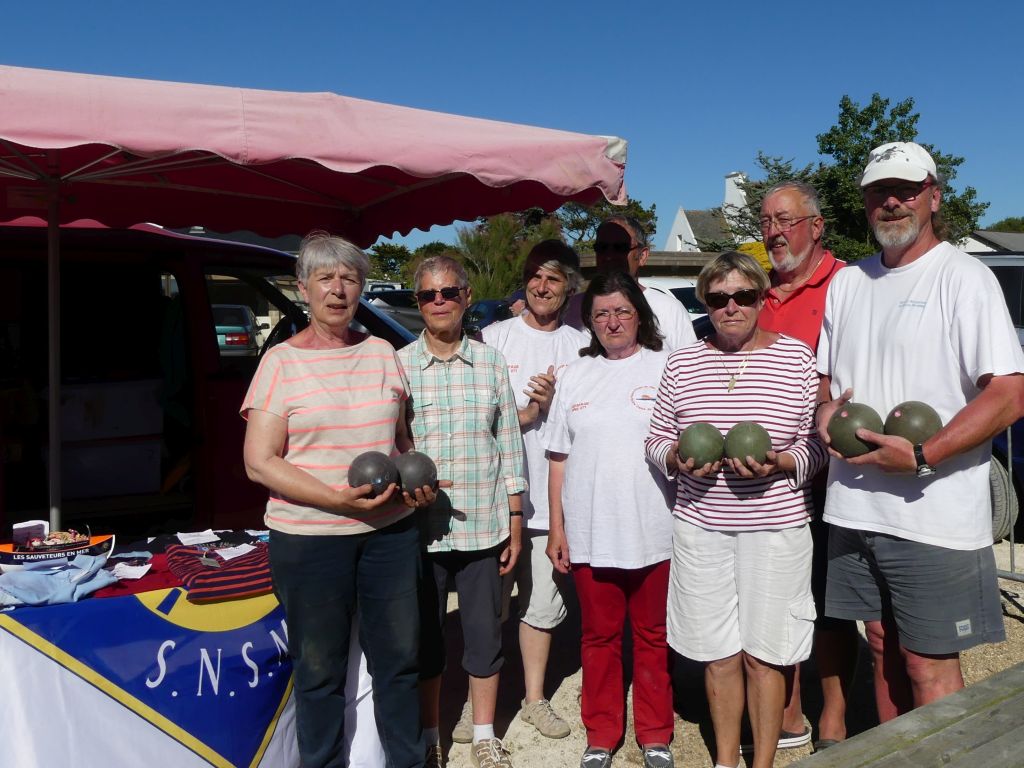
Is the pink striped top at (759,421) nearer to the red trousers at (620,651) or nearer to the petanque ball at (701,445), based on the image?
the petanque ball at (701,445)

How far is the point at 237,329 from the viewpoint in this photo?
568 cm

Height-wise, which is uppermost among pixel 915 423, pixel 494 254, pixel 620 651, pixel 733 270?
pixel 494 254

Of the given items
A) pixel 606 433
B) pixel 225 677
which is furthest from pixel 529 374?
pixel 225 677

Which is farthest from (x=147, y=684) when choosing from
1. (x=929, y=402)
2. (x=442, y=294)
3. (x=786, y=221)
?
(x=786, y=221)

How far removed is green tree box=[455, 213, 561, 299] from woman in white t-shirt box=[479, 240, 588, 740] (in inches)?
747

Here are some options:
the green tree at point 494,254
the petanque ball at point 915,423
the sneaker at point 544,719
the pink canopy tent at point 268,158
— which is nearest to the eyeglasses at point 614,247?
the pink canopy tent at point 268,158

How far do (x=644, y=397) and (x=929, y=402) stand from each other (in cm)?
96

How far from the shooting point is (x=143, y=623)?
8.79 feet

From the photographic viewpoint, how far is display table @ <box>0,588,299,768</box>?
2488mm

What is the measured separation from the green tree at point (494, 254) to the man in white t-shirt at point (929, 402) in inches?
784

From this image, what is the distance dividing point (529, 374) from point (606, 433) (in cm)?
56

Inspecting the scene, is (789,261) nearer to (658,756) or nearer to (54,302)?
(658,756)

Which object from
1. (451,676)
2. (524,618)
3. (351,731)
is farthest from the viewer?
(451,676)

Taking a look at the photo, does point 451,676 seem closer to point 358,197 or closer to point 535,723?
point 535,723
